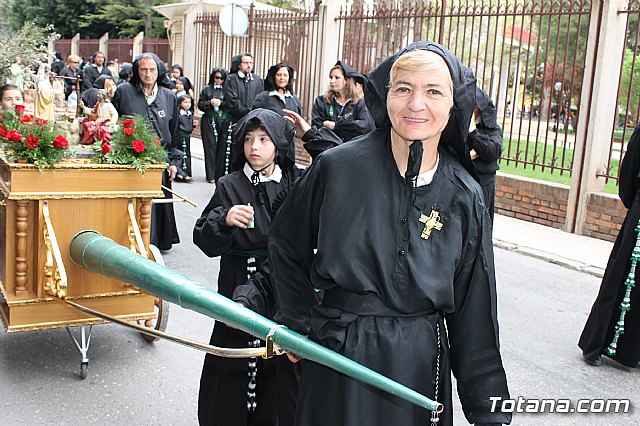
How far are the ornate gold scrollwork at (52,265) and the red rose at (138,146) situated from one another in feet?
2.11

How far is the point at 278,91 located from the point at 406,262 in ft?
30.0

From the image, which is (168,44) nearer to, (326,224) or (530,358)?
(530,358)

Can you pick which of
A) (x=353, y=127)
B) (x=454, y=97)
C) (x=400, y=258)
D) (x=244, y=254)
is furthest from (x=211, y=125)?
(x=400, y=258)

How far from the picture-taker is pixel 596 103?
11023mm

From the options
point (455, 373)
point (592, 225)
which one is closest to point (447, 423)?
point (455, 373)

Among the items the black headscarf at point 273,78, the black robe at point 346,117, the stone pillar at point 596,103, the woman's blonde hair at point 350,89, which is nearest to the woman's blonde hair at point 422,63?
the black robe at point 346,117

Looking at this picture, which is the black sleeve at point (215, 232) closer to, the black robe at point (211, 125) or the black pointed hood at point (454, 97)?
the black pointed hood at point (454, 97)

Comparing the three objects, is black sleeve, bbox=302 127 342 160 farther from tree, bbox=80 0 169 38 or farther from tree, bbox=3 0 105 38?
tree, bbox=3 0 105 38

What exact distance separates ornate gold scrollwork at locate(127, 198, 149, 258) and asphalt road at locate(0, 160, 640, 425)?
86cm

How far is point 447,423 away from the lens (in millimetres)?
2842

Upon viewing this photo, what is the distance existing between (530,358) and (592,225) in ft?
17.9

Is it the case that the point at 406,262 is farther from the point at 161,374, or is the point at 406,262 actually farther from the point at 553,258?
the point at 553,258

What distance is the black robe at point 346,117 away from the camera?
860 cm

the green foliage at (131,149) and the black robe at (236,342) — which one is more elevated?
the green foliage at (131,149)
